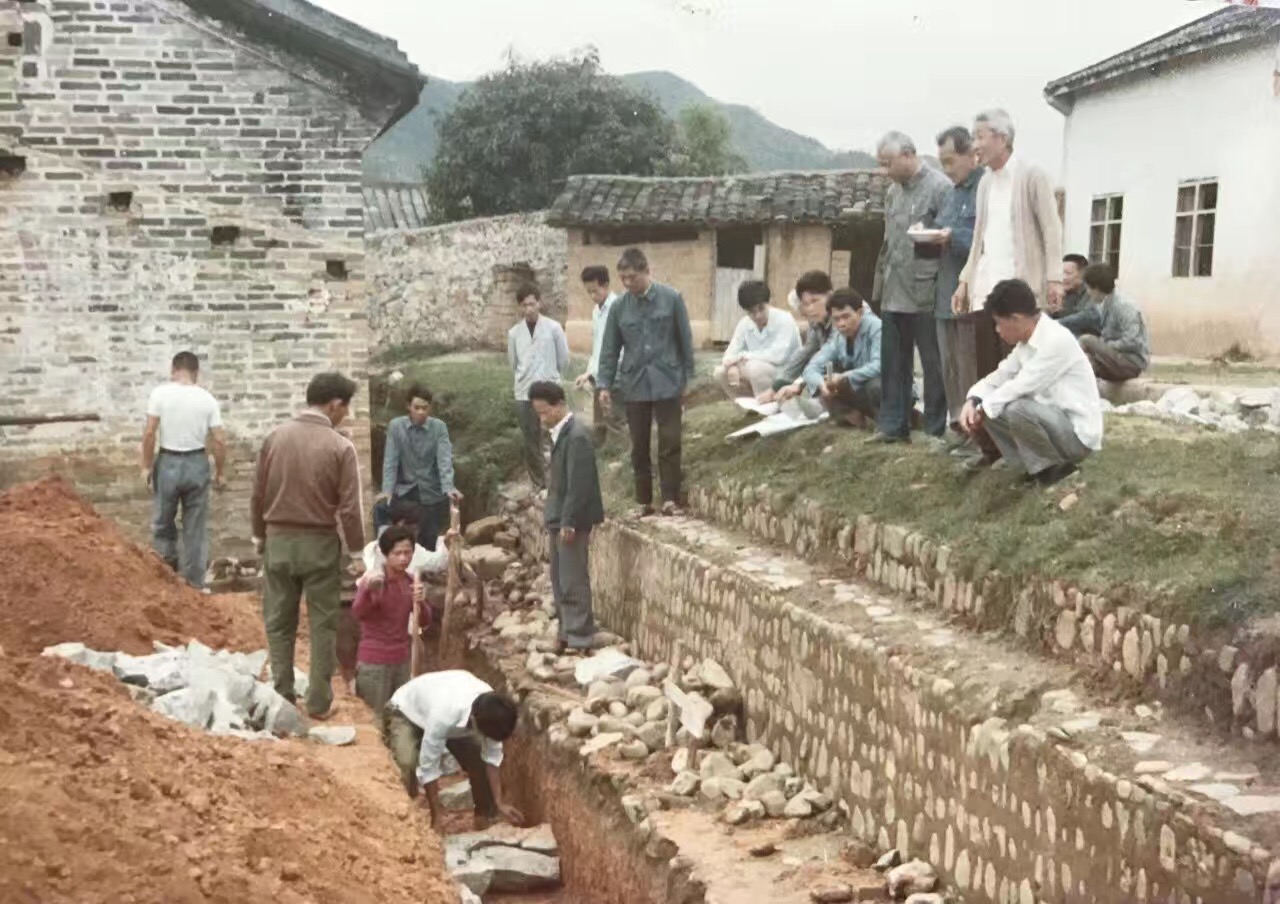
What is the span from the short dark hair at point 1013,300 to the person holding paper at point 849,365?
235 cm

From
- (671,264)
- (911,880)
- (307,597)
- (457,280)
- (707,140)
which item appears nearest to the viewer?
(911,880)

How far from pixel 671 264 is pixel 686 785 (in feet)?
51.2

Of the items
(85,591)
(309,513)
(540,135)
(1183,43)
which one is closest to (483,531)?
(85,591)

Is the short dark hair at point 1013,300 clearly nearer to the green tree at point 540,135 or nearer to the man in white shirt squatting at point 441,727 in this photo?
the man in white shirt squatting at point 441,727

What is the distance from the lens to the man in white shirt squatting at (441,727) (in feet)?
24.7

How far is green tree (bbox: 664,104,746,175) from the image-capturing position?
29.2 meters

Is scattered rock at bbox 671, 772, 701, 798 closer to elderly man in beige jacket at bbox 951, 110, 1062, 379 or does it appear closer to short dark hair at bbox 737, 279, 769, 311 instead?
elderly man in beige jacket at bbox 951, 110, 1062, 379

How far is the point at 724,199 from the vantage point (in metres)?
21.5

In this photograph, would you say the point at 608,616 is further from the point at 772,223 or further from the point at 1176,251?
the point at 772,223

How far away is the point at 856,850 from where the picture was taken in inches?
236

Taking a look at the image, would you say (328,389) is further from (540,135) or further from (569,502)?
Result: (540,135)

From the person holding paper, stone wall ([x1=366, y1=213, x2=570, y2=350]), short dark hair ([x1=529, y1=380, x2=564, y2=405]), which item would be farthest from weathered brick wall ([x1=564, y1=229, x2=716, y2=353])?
short dark hair ([x1=529, y1=380, x2=564, y2=405])

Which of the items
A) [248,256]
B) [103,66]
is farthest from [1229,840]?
[103,66]

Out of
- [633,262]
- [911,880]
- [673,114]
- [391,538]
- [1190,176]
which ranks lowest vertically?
[911,880]
